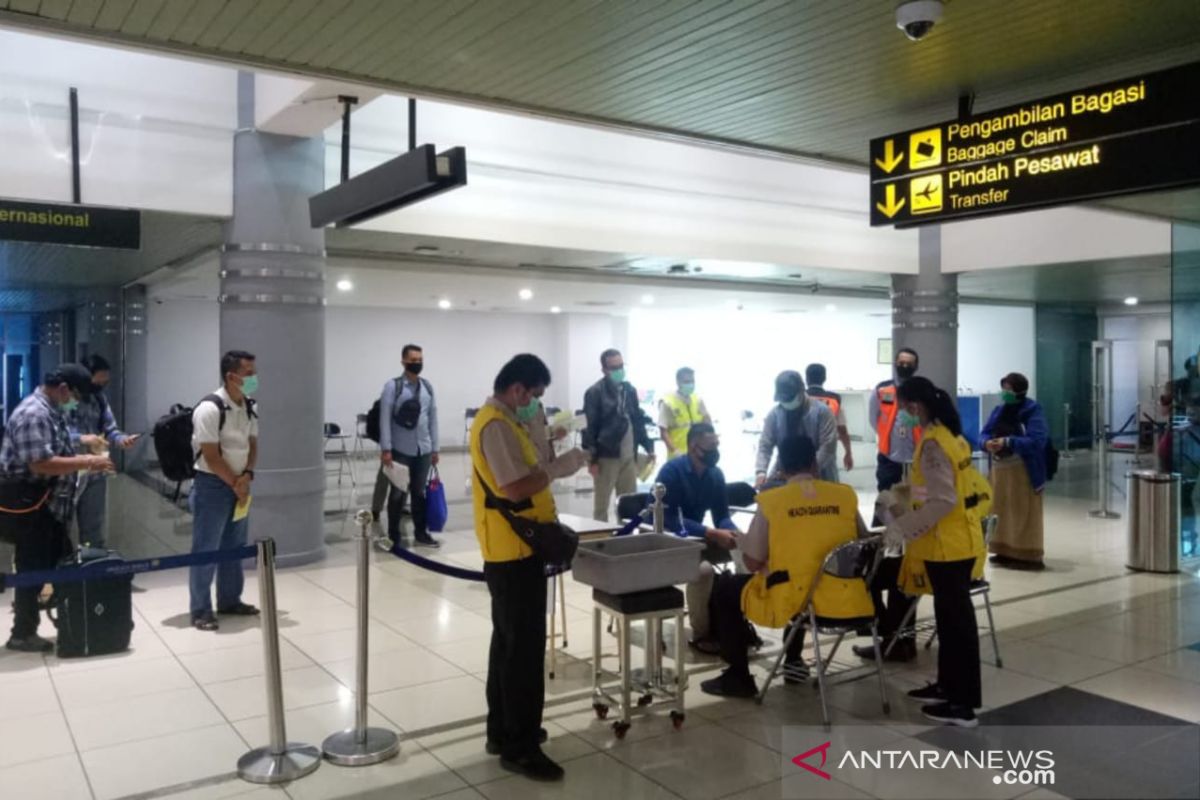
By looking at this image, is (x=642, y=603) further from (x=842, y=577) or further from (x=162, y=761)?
(x=162, y=761)

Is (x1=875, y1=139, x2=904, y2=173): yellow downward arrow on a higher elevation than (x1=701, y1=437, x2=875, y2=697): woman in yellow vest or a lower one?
higher

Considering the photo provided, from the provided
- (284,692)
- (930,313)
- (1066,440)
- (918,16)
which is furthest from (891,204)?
(1066,440)

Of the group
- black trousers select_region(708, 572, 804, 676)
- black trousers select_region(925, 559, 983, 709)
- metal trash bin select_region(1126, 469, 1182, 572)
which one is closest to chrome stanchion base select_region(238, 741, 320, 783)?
Result: black trousers select_region(708, 572, 804, 676)

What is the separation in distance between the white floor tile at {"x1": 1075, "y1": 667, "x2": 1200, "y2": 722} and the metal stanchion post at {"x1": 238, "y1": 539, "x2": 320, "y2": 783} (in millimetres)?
3759

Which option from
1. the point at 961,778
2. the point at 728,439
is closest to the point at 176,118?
the point at 961,778

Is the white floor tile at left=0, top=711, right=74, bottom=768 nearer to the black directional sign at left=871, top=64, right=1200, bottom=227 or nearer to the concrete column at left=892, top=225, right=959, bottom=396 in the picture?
the black directional sign at left=871, top=64, right=1200, bottom=227

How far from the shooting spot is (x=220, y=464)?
18.6 ft

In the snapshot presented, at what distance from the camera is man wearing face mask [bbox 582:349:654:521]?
7785 mm

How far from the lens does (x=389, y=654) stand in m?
5.33

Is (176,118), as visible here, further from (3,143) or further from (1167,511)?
(1167,511)

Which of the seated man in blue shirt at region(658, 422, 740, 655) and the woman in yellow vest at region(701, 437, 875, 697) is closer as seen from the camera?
the woman in yellow vest at region(701, 437, 875, 697)

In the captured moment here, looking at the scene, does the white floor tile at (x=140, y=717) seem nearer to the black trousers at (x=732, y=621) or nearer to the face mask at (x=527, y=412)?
the face mask at (x=527, y=412)

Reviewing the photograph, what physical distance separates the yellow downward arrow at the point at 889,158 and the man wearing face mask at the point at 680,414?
9.80 ft

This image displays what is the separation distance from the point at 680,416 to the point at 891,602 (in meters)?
3.06
